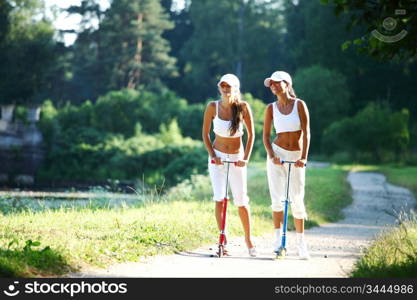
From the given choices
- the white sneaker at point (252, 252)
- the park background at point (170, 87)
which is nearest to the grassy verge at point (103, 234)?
the white sneaker at point (252, 252)

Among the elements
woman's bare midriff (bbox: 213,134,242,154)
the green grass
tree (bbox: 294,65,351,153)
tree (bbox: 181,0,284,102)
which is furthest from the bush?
woman's bare midriff (bbox: 213,134,242,154)

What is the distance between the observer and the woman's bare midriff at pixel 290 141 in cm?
1009

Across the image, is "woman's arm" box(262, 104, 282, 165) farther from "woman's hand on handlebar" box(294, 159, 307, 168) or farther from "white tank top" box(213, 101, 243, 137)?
"white tank top" box(213, 101, 243, 137)

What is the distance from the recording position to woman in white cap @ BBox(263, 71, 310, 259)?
32.7ft

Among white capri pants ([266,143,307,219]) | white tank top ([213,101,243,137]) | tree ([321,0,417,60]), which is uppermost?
tree ([321,0,417,60])

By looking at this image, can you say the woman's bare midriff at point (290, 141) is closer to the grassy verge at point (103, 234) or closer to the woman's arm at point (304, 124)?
the woman's arm at point (304, 124)

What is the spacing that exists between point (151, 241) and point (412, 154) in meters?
41.9

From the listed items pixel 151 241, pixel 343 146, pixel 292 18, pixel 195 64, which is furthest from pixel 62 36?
pixel 151 241

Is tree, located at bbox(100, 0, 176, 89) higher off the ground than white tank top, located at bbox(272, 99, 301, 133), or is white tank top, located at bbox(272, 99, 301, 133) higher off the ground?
tree, located at bbox(100, 0, 176, 89)

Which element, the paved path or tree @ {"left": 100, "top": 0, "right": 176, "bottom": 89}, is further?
tree @ {"left": 100, "top": 0, "right": 176, "bottom": 89}

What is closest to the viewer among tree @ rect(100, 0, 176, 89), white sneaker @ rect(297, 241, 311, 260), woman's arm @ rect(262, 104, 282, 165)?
woman's arm @ rect(262, 104, 282, 165)

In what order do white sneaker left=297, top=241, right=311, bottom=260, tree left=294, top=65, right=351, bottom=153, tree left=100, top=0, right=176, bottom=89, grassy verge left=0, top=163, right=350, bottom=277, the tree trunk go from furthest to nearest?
1. the tree trunk
2. tree left=100, top=0, right=176, bottom=89
3. tree left=294, top=65, right=351, bottom=153
4. white sneaker left=297, top=241, right=311, bottom=260
5. grassy verge left=0, top=163, right=350, bottom=277

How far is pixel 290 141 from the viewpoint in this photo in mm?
10094

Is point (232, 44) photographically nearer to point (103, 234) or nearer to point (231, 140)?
point (103, 234)
